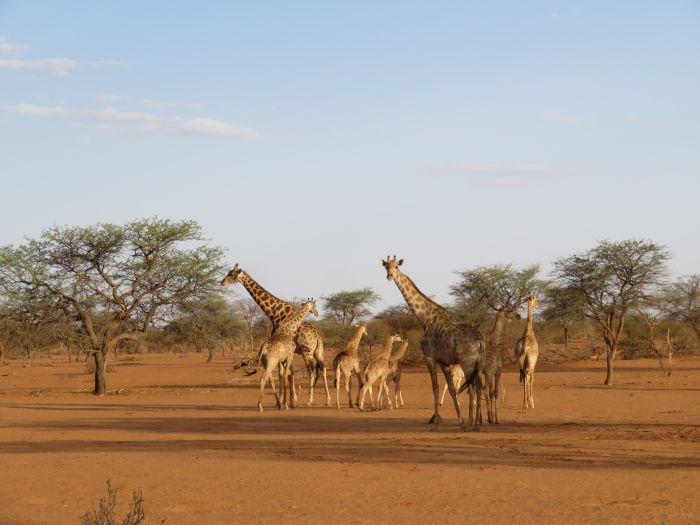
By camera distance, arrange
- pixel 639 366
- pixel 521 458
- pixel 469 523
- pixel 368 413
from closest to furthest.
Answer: pixel 469 523 < pixel 521 458 < pixel 368 413 < pixel 639 366

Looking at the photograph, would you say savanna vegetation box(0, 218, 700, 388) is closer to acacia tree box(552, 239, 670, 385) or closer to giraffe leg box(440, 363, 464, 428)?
acacia tree box(552, 239, 670, 385)

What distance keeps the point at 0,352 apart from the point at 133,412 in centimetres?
2359

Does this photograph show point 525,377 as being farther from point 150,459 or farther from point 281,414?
point 150,459

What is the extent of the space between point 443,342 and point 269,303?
8.33 meters

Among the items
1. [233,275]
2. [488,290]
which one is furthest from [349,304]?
[233,275]

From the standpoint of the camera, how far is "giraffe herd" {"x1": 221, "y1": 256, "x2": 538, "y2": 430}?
55.5 feet

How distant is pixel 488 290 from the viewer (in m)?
50.9

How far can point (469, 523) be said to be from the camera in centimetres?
863

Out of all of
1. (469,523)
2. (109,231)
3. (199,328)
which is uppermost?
(109,231)

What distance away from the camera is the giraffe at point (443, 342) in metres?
16.7

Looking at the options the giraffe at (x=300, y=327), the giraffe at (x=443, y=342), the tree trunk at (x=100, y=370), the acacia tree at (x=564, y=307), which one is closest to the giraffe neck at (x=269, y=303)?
the giraffe at (x=300, y=327)

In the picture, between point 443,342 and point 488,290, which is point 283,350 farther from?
point 488,290

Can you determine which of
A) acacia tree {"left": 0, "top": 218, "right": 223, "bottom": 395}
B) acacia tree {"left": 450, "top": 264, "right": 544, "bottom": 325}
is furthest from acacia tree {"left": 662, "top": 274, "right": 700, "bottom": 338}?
acacia tree {"left": 0, "top": 218, "right": 223, "bottom": 395}

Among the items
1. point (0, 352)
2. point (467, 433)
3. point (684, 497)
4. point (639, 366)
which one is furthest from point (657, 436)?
point (0, 352)
